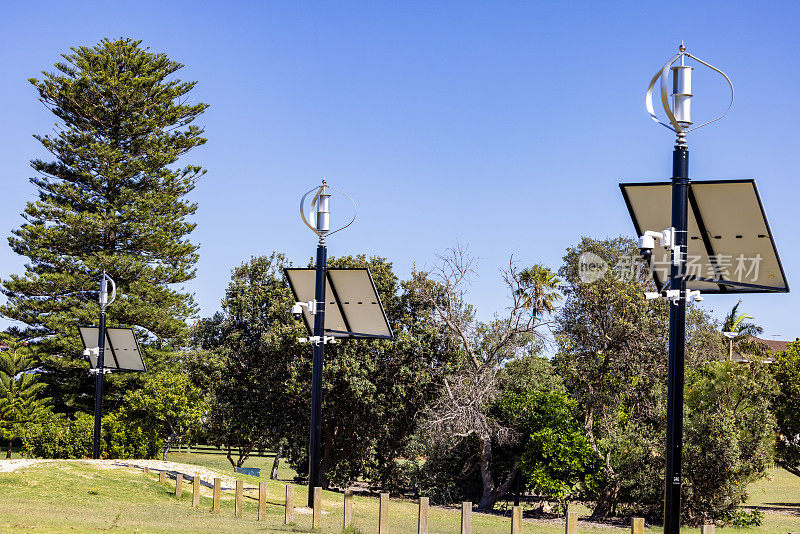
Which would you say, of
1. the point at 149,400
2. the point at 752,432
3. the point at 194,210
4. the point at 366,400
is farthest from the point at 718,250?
the point at 194,210

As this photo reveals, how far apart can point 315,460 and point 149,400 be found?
72.3ft

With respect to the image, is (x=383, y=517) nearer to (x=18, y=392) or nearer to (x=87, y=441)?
(x=87, y=441)

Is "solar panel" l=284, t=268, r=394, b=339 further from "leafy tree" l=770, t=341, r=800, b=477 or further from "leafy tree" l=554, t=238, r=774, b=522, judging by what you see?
"leafy tree" l=770, t=341, r=800, b=477

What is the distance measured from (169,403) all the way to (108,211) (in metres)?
12.9

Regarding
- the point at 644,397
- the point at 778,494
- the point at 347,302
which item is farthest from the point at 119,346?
the point at 778,494

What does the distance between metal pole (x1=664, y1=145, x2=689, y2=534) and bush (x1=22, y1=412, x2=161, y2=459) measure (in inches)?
1141

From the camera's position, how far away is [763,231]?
10.9 metres

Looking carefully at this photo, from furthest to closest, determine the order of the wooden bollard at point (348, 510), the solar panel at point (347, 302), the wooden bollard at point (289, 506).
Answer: the solar panel at point (347, 302) < the wooden bollard at point (289, 506) < the wooden bollard at point (348, 510)

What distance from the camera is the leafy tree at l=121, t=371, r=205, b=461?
118 ft

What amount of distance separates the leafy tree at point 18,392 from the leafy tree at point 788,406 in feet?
112

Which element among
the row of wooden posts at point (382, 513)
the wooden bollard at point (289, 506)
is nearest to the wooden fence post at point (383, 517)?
the row of wooden posts at point (382, 513)

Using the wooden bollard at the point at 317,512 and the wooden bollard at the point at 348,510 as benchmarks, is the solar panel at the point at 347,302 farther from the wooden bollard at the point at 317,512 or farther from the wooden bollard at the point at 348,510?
the wooden bollard at the point at 348,510

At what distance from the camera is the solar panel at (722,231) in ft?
35.1

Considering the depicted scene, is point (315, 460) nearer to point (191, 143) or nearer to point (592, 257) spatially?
point (592, 257)
